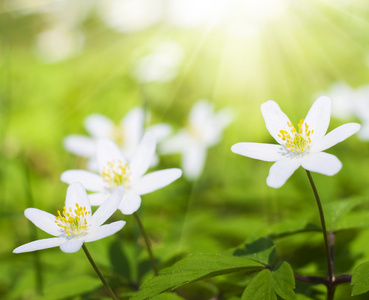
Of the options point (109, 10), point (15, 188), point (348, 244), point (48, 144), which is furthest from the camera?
point (109, 10)

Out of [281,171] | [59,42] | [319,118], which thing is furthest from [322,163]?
[59,42]

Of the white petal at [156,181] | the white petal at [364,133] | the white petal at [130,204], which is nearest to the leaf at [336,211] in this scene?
the white petal at [156,181]

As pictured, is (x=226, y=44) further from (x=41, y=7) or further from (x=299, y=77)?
(x=41, y=7)

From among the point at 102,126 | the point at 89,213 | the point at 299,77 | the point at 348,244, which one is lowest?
the point at 348,244

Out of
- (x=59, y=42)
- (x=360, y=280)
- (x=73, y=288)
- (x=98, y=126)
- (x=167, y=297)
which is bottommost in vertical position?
(x=360, y=280)

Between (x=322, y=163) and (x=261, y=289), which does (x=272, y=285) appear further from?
(x=322, y=163)

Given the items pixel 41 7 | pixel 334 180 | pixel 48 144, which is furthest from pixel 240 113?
pixel 41 7
